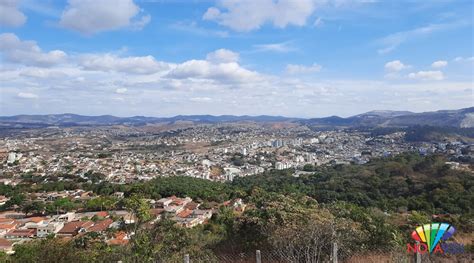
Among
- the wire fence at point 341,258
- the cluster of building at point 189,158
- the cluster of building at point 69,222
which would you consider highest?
the wire fence at point 341,258

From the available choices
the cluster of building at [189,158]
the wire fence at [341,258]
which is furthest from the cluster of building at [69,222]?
the cluster of building at [189,158]

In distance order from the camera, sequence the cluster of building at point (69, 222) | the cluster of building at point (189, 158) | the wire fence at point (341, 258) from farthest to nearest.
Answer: the cluster of building at point (189, 158) → the cluster of building at point (69, 222) → the wire fence at point (341, 258)

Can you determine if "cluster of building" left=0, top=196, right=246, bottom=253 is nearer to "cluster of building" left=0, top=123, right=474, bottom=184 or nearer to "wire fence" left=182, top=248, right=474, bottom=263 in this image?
"wire fence" left=182, top=248, right=474, bottom=263

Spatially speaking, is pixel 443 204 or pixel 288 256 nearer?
pixel 288 256

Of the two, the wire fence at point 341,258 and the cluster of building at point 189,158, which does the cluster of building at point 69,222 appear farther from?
the cluster of building at point 189,158

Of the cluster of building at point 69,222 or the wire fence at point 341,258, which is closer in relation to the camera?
the wire fence at point 341,258

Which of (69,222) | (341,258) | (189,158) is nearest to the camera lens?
(341,258)

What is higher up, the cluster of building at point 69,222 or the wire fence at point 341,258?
the wire fence at point 341,258

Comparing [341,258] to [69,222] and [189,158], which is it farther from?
[189,158]

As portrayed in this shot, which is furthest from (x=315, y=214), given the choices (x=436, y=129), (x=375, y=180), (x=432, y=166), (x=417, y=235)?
(x=436, y=129)

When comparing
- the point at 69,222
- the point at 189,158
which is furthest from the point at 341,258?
the point at 189,158

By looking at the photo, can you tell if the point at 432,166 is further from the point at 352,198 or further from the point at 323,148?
the point at 323,148
